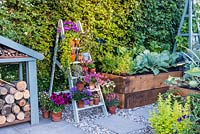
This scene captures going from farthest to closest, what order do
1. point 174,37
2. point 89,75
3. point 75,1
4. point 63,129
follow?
point 174,37 → point 75,1 → point 89,75 → point 63,129

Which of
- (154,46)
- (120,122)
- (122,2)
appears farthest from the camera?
(154,46)

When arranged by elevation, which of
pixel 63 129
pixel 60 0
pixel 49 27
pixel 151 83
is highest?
pixel 60 0

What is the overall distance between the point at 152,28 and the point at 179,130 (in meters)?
2.96

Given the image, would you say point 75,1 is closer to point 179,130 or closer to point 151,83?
point 151,83

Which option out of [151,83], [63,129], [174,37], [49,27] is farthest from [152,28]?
[63,129]

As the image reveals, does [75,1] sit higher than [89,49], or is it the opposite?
[75,1]

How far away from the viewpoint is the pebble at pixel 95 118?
11.1ft

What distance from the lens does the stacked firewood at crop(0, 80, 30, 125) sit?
11.0 feet

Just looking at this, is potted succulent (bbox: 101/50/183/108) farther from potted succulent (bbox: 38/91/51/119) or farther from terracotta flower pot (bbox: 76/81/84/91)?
potted succulent (bbox: 38/91/51/119)

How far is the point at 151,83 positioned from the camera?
179 inches

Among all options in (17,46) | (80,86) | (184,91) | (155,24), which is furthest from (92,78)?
(155,24)

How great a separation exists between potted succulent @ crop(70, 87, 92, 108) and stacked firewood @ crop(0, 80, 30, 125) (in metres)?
0.64

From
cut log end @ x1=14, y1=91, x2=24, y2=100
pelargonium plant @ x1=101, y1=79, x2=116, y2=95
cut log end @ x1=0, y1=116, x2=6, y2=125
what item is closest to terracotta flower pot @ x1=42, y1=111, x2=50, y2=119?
cut log end @ x1=14, y1=91, x2=24, y2=100

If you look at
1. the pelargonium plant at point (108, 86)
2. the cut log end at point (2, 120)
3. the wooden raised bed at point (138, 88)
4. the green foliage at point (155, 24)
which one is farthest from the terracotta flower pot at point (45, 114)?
the green foliage at point (155, 24)
